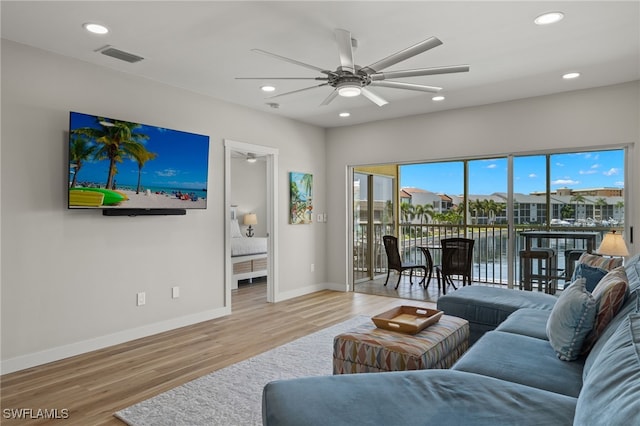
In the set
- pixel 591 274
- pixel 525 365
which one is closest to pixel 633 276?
pixel 591 274

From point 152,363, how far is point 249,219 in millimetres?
5595

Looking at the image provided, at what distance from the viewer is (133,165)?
3.87 metres

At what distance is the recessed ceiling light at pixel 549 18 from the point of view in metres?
2.83

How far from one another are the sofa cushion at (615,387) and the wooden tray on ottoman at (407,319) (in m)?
1.38

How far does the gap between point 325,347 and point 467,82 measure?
3147 millimetres

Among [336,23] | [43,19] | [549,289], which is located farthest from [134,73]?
[549,289]

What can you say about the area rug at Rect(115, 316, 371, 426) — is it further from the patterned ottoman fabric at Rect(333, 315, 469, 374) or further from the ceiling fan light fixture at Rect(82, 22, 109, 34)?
the ceiling fan light fixture at Rect(82, 22, 109, 34)

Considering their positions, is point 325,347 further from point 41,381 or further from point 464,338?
point 41,381

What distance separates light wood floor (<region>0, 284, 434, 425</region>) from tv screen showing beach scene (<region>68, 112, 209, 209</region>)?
4.44 feet

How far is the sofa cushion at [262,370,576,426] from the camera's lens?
1309mm

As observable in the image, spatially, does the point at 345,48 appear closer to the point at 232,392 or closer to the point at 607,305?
the point at 607,305

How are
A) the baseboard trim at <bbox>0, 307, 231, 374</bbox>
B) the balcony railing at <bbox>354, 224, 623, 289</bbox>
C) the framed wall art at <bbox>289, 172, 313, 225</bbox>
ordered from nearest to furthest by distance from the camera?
1. the baseboard trim at <bbox>0, 307, 231, 374</bbox>
2. the framed wall art at <bbox>289, 172, 313, 225</bbox>
3. the balcony railing at <bbox>354, 224, 623, 289</bbox>

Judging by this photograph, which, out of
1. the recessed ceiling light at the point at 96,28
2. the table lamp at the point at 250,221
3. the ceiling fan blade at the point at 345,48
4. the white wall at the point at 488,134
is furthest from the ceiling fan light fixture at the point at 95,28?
the table lamp at the point at 250,221

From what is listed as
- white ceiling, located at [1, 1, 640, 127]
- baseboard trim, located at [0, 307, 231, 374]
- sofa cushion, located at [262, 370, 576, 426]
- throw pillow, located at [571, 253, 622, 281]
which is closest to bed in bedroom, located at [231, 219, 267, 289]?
baseboard trim, located at [0, 307, 231, 374]
